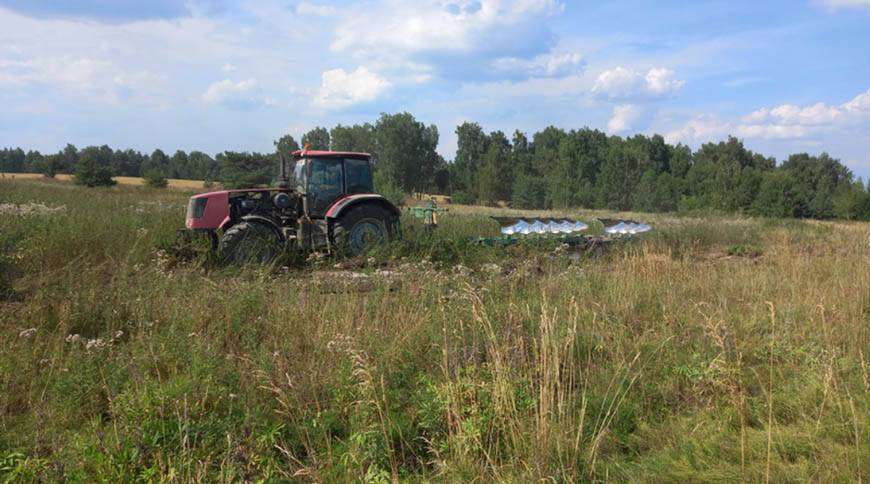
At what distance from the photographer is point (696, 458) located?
310cm

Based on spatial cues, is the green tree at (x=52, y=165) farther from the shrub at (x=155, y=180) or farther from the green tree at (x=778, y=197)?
the green tree at (x=778, y=197)

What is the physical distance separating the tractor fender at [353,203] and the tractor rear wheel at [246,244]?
126 cm

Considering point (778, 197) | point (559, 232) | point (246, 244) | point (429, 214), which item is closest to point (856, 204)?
point (778, 197)

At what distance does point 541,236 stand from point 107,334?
7725 mm

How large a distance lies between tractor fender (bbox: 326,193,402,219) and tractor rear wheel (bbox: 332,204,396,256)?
0.07 metres

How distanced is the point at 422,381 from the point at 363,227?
7.36m

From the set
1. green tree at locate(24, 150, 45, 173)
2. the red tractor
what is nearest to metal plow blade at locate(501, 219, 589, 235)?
the red tractor

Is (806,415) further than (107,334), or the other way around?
(107,334)

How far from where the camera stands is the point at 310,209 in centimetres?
1096

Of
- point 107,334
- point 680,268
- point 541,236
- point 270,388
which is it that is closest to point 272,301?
point 107,334

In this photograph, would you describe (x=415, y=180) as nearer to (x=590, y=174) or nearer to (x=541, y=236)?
(x=590, y=174)

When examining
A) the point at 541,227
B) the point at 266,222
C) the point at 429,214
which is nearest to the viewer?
the point at 266,222

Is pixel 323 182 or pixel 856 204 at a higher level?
pixel 323 182

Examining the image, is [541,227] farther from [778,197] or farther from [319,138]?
[319,138]
